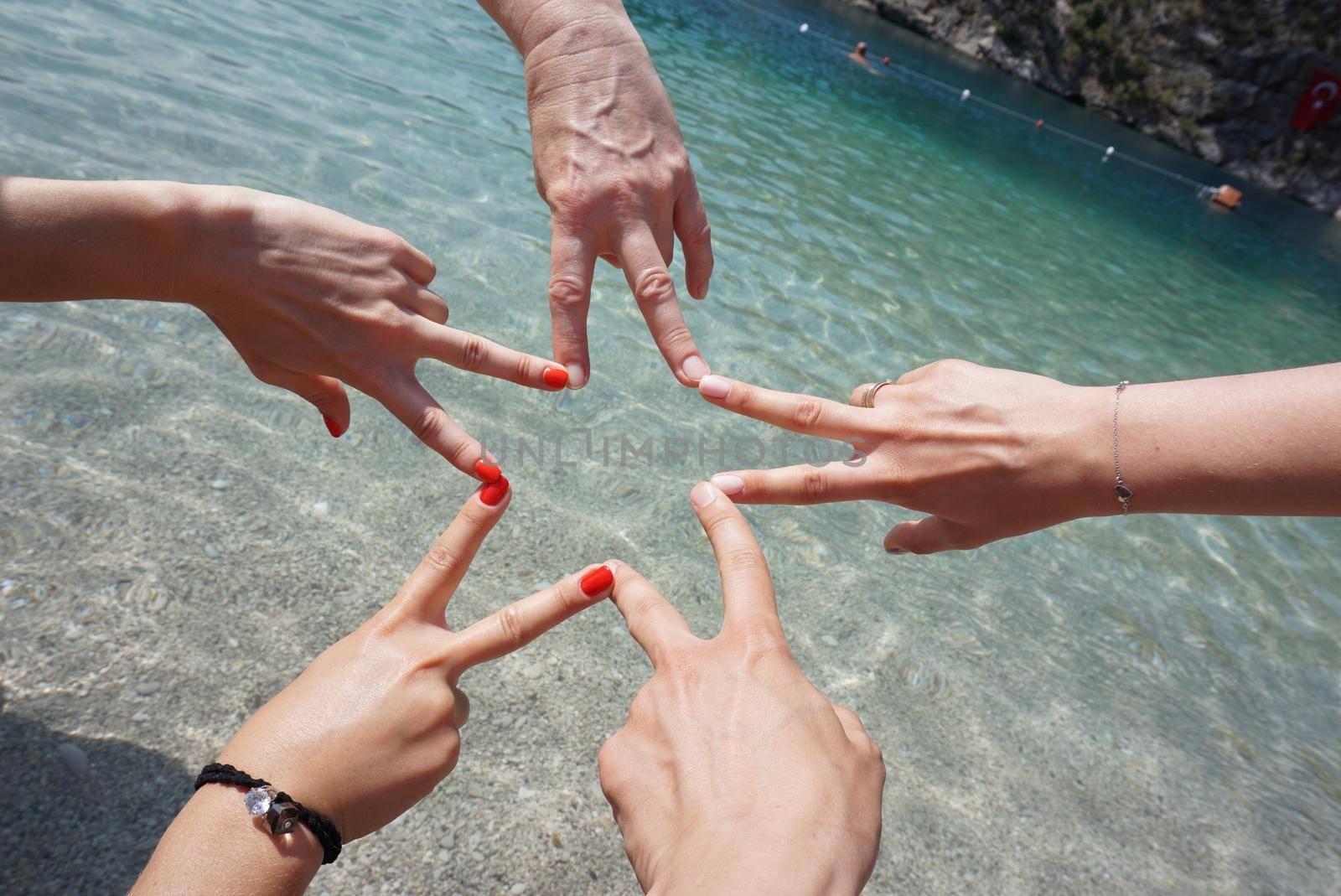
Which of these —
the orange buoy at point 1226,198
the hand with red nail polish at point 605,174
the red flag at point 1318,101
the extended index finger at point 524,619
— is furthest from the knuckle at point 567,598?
the red flag at point 1318,101

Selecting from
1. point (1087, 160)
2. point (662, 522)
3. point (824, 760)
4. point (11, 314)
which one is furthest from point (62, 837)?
point (1087, 160)

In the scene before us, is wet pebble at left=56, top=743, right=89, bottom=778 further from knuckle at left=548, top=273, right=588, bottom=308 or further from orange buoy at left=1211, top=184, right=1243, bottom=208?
orange buoy at left=1211, top=184, right=1243, bottom=208

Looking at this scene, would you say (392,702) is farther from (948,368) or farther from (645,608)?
(948,368)

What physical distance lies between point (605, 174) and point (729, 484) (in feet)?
3.13

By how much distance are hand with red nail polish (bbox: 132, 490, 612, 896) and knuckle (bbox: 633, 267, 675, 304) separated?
0.70 meters

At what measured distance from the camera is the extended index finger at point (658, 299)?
7.35 feet

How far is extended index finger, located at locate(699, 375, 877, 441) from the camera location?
2014 mm

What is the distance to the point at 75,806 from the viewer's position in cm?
187

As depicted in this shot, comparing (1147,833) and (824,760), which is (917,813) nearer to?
(1147,833)

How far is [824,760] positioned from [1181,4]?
36.9 metres

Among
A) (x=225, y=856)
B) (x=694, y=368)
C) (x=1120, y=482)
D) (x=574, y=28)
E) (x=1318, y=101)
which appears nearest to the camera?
(x=225, y=856)

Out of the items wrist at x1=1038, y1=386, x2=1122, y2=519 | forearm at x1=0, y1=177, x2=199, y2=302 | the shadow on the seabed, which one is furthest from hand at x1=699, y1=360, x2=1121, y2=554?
the shadow on the seabed

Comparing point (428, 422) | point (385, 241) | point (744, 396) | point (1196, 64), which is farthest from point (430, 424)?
point (1196, 64)

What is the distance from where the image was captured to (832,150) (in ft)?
34.9
